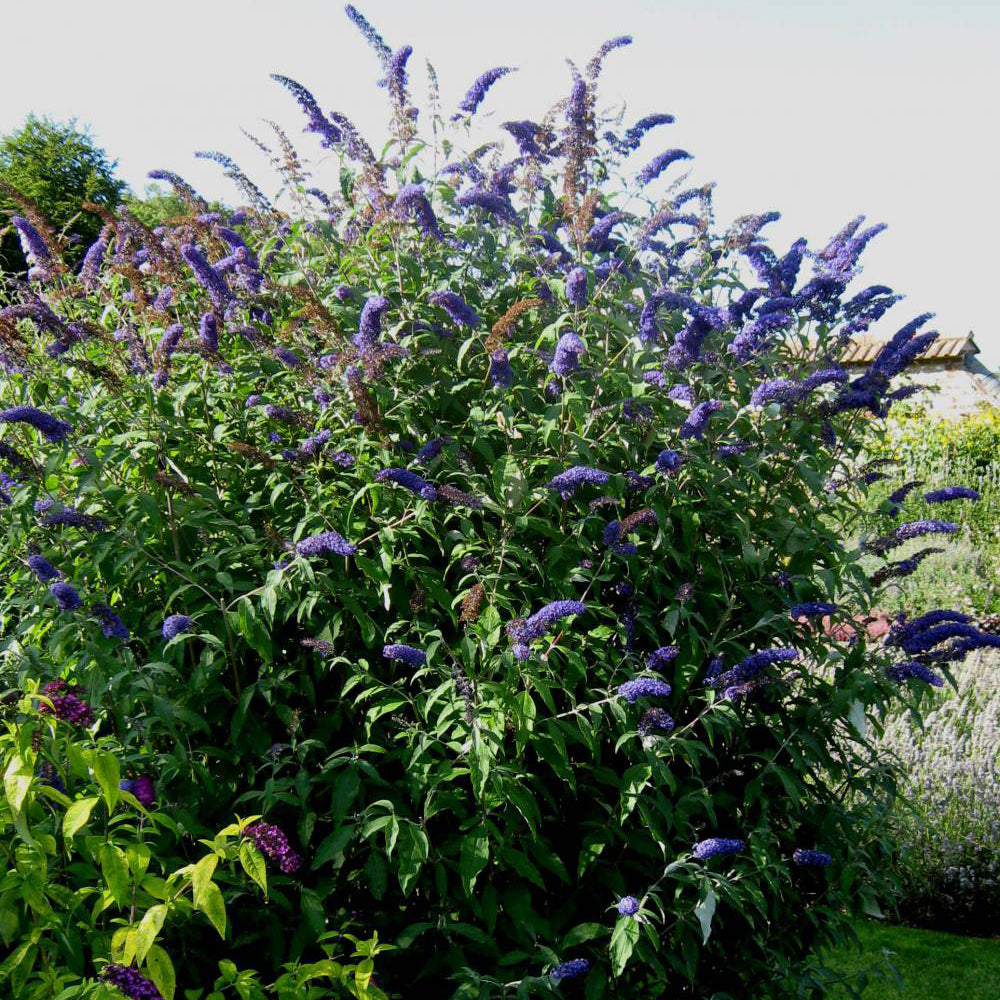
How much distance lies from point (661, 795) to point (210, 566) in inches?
58.2

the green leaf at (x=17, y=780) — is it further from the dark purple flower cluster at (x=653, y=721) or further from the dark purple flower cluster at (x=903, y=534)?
the dark purple flower cluster at (x=903, y=534)

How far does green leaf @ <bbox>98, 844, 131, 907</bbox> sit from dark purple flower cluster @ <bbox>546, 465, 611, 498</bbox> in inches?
61.7

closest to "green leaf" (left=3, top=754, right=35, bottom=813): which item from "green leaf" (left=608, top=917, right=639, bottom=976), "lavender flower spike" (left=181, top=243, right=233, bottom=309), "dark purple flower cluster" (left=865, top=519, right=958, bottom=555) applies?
"green leaf" (left=608, top=917, right=639, bottom=976)

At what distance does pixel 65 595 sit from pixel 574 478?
55.8 inches

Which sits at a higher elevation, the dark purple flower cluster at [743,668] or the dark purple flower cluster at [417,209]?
the dark purple flower cluster at [417,209]

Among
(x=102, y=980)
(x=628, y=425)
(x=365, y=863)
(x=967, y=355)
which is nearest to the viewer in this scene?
(x=102, y=980)

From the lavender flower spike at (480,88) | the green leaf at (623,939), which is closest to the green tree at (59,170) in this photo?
the lavender flower spike at (480,88)

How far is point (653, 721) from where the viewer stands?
10.4 feet

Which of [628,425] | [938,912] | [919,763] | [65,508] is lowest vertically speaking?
[938,912]

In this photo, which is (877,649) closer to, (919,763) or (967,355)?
(919,763)

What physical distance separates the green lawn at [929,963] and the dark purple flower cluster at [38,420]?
4.01 meters

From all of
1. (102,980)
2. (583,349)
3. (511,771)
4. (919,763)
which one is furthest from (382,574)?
(919,763)

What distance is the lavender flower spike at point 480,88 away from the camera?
408 centimetres

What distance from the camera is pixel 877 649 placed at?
386 centimetres
